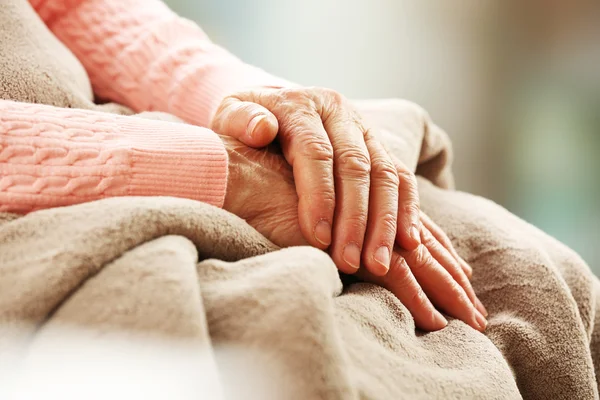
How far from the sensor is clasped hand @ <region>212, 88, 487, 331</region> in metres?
0.48

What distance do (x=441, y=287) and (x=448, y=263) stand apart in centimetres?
4

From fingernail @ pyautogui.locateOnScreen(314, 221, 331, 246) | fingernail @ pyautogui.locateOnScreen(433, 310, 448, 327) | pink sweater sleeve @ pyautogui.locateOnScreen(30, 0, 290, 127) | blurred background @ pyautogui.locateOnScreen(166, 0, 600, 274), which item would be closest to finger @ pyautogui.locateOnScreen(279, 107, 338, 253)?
fingernail @ pyautogui.locateOnScreen(314, 221, 331, 246)

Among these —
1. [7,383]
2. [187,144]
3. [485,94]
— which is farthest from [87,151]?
[485,94]

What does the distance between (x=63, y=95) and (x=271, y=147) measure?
0.25 m

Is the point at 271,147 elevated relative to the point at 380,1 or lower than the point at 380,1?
lower

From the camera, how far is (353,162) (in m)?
0.52

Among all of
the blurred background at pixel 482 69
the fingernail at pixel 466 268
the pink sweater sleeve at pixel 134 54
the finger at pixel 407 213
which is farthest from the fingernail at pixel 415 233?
the blurred background at pixel 482 69

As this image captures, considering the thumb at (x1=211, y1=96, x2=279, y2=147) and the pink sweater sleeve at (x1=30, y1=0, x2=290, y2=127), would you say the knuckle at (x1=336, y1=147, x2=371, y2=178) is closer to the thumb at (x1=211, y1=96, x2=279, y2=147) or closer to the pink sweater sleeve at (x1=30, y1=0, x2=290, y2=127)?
the thumb at (x1=211, y1=96, x2=279, y2=147)

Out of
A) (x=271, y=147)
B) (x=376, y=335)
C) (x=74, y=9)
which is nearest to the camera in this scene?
(x=376, y=335)

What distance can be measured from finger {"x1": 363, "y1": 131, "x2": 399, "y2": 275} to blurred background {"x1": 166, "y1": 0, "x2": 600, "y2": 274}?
84 centimetres

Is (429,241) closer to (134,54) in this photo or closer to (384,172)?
(384,172)

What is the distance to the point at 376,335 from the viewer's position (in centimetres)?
40

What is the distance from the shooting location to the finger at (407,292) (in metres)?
0.50

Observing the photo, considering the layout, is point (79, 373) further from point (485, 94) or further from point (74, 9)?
point (485, 94)
